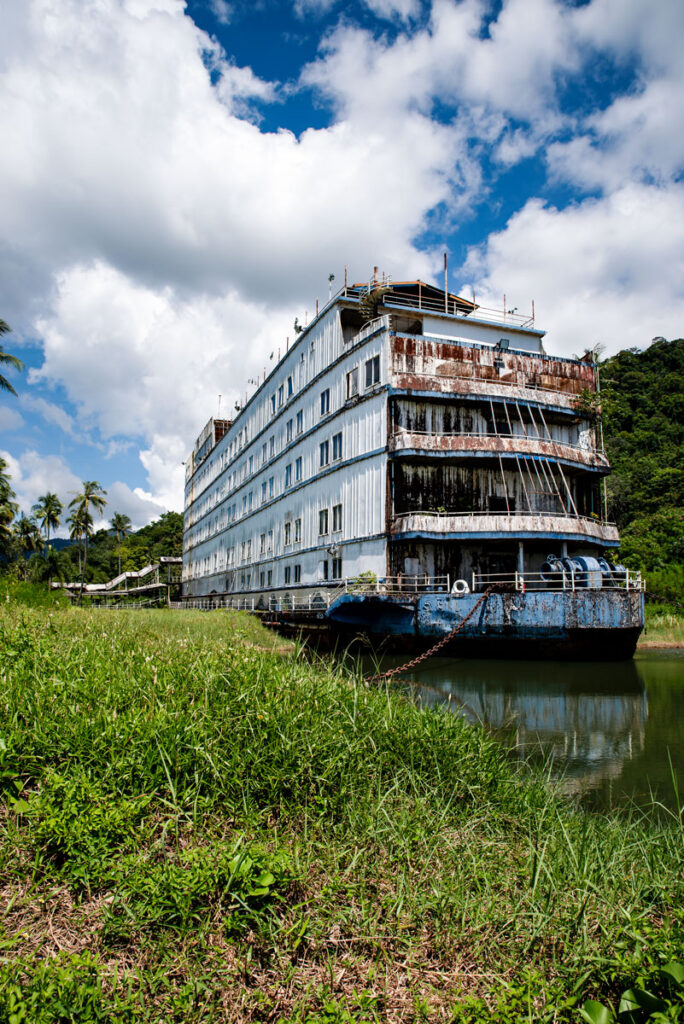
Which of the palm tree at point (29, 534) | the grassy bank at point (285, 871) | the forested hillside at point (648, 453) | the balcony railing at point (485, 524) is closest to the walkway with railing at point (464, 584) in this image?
the balcony railing at point (485, 524)

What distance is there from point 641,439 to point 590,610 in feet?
120

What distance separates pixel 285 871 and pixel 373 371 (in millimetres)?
19852

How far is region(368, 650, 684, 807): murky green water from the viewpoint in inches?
290

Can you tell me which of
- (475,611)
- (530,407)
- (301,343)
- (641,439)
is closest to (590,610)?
(475,611)

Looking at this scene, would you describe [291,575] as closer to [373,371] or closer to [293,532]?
[293,532]

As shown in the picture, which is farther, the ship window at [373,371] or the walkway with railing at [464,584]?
the ship window at [373,371]

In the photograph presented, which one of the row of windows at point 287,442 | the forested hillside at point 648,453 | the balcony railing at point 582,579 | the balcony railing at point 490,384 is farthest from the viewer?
the forested hillside at point 648,453

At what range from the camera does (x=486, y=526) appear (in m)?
19.7

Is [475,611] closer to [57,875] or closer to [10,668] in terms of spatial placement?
[10,668]

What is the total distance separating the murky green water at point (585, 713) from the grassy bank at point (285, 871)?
7.01ft

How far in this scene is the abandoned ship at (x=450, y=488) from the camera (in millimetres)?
17188

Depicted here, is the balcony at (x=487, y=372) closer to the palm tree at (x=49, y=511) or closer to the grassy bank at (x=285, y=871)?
the grassy bank at (x=285, y=871)

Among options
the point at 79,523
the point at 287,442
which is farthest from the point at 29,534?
the point at 287,442

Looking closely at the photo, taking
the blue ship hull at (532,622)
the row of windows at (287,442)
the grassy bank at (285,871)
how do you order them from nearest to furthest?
the grassy bank at (285,871) → the blue ship hull at (532,622) → the row of windows at (287,442)
